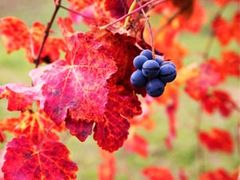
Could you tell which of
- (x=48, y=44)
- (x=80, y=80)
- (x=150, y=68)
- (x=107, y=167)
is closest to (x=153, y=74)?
(x=150, y=68)

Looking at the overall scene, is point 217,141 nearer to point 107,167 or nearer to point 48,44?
point 107,167

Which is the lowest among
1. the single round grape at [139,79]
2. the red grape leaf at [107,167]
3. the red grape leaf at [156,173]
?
the single round grape at [139,79]

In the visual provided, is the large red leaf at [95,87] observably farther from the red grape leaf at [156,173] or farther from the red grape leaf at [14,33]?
A: the red grape leaf at [156,173]

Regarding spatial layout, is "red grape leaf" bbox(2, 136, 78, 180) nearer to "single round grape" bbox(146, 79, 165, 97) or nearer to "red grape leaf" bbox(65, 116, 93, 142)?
"red grape leaf" bbox(65, 116, 93, 142)

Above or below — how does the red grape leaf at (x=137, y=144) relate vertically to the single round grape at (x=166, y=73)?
above

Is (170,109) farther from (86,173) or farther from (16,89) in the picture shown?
(16,89)

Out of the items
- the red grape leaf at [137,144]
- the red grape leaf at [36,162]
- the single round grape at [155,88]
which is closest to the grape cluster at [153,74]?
the single round grape at [155,88]

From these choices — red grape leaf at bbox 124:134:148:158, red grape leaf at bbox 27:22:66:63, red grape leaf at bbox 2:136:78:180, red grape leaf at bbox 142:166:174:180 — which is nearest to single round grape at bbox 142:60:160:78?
red grape leaf at bbox 2:136:78:180
